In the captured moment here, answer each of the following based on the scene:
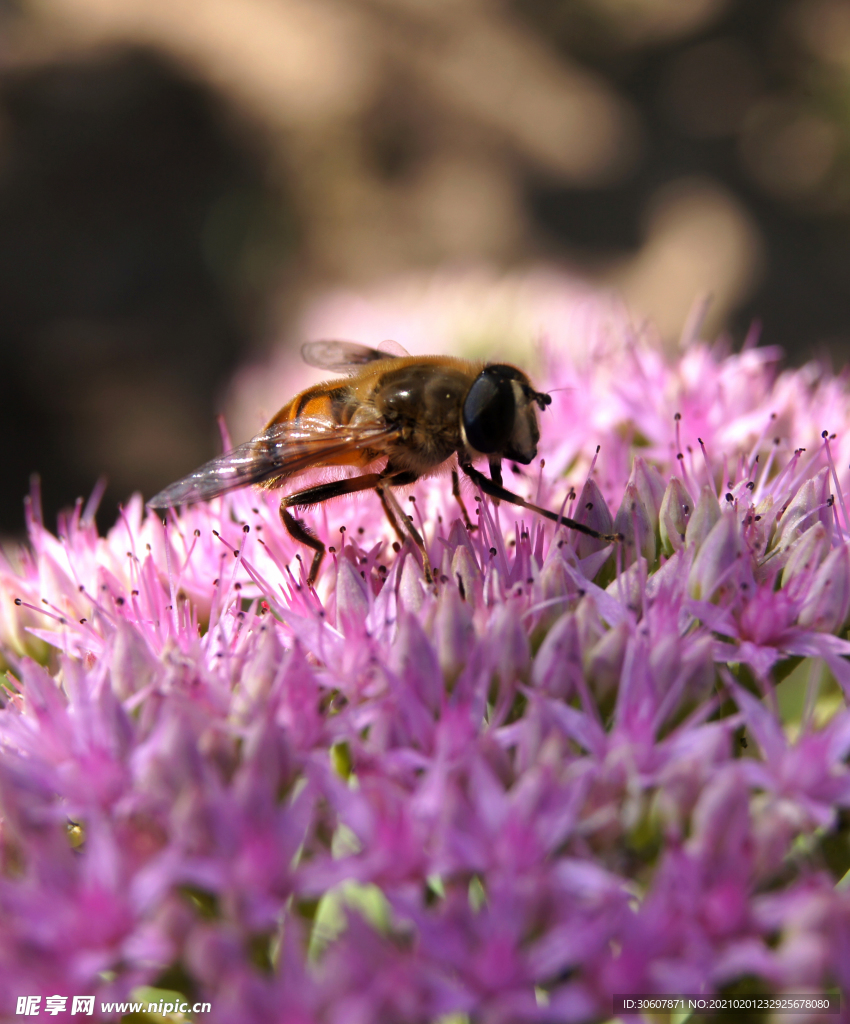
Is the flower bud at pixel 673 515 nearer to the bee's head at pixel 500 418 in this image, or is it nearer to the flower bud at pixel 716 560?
the flower bud at pixel 716 560

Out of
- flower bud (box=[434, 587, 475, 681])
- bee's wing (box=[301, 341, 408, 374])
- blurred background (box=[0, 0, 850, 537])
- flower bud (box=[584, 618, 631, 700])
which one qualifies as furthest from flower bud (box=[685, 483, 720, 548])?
blurred background (box=[0, 0, 850, 537])

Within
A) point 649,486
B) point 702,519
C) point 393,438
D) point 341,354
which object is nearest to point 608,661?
point 702,519

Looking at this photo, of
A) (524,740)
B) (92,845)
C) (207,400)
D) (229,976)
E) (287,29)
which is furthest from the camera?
(287,29)

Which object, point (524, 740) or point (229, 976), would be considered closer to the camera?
point (229, 976)

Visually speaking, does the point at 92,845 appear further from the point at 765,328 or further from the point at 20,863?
the point at 765,328

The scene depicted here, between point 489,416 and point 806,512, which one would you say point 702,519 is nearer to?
point 806,512

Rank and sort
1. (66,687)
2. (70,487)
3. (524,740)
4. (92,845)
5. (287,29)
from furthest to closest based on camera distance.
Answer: (287,29) → (70,487) → (66,687) → (524,740) → (92,845)

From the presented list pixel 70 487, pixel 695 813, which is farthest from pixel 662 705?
pixel 70 487
